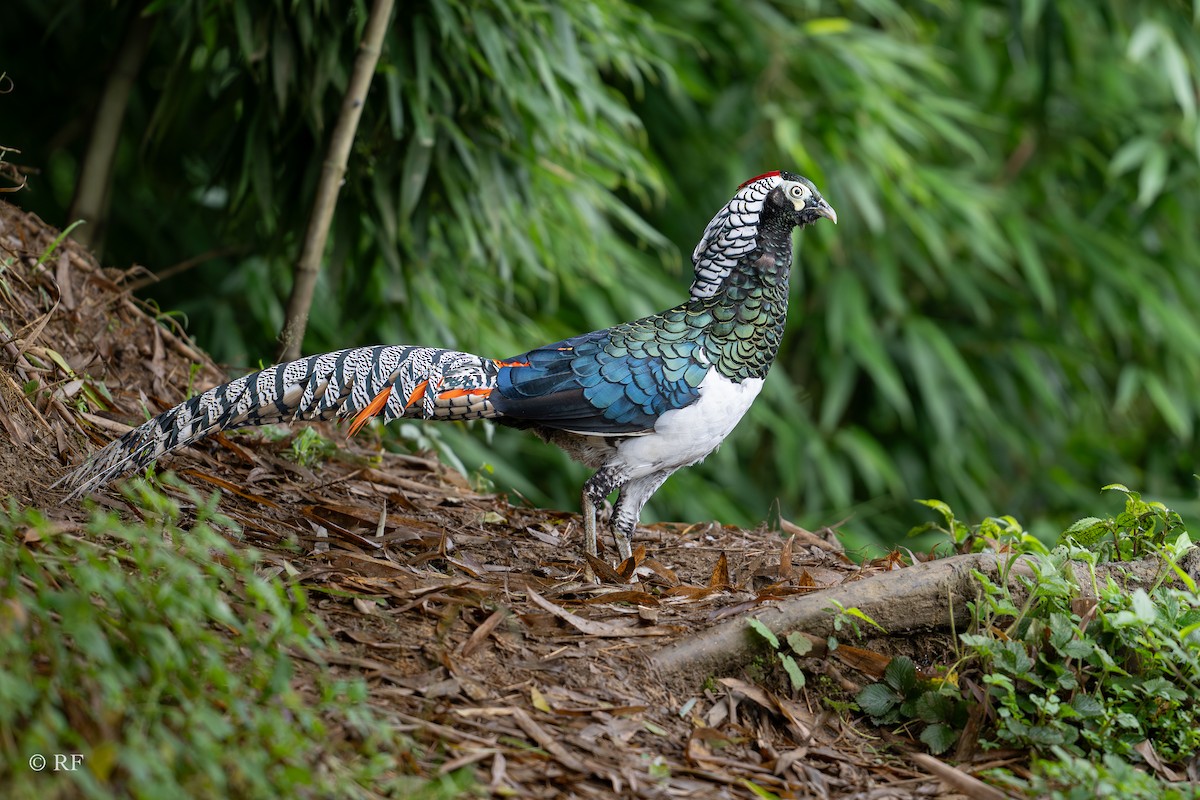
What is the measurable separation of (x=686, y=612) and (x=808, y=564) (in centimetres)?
69

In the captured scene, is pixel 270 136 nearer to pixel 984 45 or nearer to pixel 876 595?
pixel 876 595

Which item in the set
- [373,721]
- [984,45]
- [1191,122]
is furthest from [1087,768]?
[984,45]

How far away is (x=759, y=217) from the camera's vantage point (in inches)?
149

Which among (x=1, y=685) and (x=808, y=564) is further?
(x=808, y=564)

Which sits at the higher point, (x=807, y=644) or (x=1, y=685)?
(x=1, y=685)

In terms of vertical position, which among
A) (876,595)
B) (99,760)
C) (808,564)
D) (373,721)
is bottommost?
(808,564)

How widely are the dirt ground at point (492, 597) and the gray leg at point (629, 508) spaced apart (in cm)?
13

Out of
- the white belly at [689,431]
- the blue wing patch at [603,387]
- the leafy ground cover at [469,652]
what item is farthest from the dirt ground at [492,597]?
the blue wing patch at [603,387]

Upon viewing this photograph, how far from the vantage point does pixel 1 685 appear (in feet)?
6.25

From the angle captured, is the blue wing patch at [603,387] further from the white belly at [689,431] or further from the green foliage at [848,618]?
the green foliage at [848,618]

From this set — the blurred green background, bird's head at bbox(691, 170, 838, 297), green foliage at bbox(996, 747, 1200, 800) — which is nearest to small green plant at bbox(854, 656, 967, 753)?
green foliage at bbox(996, 747, 1200, 800)

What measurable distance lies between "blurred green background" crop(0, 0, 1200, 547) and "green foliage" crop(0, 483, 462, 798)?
2455 millimetres

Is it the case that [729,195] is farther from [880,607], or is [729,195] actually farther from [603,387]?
[880,607]

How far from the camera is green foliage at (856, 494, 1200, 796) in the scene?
9.39 feet
